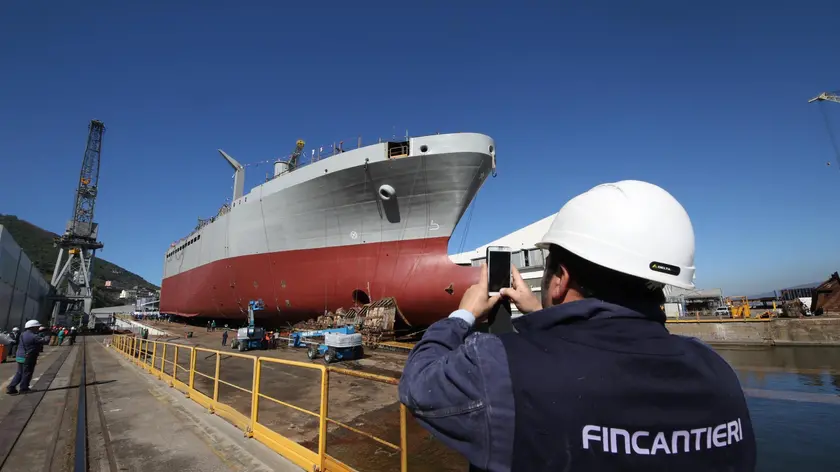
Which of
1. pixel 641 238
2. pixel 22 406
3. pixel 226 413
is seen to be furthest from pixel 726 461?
pixel 22 406

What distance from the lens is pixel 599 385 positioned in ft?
3.00

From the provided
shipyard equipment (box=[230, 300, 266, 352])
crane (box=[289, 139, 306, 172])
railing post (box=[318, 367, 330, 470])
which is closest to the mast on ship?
crane (box=[289, 139, 306, 172])

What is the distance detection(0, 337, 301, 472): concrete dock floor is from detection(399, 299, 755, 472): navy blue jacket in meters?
3.62

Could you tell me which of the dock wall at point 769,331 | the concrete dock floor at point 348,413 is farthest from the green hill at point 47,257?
the dock wall at point 769,331

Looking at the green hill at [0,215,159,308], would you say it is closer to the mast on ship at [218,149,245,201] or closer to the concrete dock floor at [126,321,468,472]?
the mast on ship at [218,149,245,201]

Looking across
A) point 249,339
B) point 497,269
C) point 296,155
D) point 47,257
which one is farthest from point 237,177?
point 47,257

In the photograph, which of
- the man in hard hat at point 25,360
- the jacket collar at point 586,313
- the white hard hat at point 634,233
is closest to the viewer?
the jacket collar at point 586,313

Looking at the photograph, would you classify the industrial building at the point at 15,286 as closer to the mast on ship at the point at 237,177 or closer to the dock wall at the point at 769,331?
the mast on ship at the point at 237,177

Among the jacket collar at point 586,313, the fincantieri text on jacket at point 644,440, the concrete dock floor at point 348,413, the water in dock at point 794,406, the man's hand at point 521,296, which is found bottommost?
the water in dock at point 794,406

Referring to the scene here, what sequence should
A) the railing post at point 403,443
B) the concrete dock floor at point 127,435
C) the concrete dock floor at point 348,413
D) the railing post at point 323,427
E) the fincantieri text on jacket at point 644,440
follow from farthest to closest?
the concrete dock floor at point 348,413 < the concrete dock floor at point 127,435 < the railing post at point 323,427 < the railing post at point 403,443 < the fincantieri text on jacket at point 644,440

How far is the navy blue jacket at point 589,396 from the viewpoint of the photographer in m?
0.92

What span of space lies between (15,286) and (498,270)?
133ft

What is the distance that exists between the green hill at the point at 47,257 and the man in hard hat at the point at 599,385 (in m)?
124

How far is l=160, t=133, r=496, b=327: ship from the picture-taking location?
14180 millimetres
